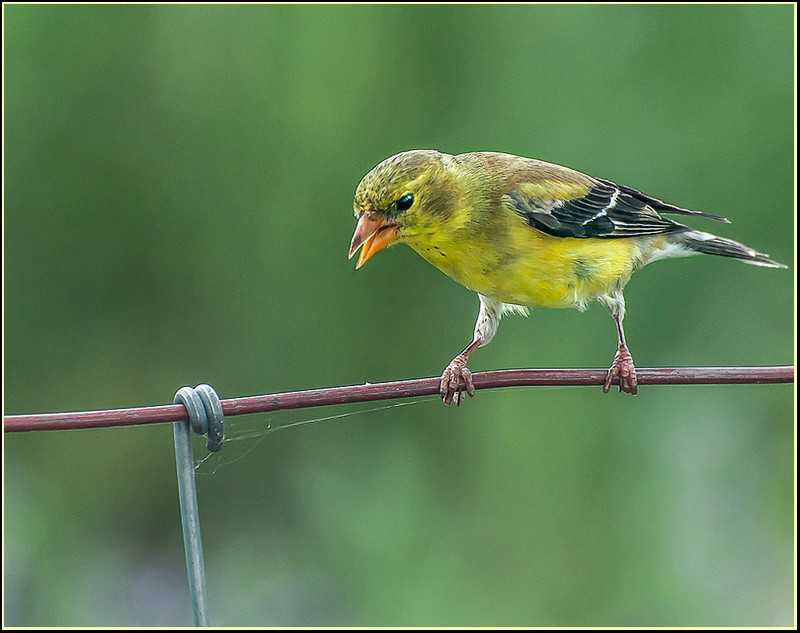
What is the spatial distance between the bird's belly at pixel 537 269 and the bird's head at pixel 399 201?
0.11 metres

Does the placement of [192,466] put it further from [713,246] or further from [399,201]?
[713,246]

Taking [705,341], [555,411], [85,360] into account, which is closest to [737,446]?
[705,341]

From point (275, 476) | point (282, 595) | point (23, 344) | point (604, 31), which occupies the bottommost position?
point (282, 595)

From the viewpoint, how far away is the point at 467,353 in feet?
8.27

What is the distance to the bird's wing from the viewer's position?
7.63 feet

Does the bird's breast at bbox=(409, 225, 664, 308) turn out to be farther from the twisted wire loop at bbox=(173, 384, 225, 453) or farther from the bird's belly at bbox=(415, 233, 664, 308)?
the twisted wire loop at bbox=(173, 384, 225, 453)

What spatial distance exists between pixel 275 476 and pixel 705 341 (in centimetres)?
151

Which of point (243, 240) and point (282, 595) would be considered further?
point (243, 240)

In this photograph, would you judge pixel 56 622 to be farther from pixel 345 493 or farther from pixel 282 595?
pixel 345 493

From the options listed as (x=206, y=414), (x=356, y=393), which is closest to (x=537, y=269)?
(x=356, y=393)

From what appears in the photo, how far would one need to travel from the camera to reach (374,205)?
2109 mm

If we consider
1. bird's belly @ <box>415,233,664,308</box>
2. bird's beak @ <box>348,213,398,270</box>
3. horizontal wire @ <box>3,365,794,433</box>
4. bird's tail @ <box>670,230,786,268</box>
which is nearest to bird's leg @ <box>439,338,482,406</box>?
bird's belly @ <box>415,233,664,308</box>

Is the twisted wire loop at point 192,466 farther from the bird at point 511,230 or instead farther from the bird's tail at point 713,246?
the bird's tail at point 713,246

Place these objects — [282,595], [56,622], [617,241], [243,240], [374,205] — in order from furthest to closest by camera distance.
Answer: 1. [243,240]
2. [282,595]
3. [56,622]
4. [617,241]
5. [374,205]
